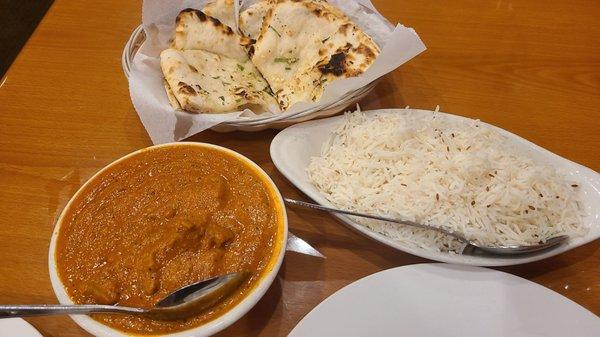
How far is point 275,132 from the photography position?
1.71 meters

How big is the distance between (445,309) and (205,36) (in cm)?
136

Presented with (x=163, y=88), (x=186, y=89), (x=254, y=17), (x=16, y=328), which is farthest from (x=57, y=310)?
(x=254, y=17)

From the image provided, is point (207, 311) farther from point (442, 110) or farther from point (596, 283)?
point (442, 110)

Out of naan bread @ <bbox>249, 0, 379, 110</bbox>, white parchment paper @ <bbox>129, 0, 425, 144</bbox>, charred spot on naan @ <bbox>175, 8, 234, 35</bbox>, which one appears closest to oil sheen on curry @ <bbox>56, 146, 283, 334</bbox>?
white parchment paper @ <bbox>129, 0, 425, 144</bbox>

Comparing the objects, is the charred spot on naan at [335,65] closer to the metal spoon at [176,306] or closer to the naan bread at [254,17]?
the naan bread at [254,17]

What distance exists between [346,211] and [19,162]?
1.20m

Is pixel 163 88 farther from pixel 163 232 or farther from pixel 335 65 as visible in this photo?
pixel 163 232

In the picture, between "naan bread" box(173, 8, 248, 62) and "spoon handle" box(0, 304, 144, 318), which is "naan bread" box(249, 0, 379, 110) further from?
"spoon handle" box(0, 304, 144, 318)

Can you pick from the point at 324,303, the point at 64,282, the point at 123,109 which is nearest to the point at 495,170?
the point at 324,303

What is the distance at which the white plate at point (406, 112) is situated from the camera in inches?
48.3

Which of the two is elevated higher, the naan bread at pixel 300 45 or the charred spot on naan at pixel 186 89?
the naan bread at pixel 300 45

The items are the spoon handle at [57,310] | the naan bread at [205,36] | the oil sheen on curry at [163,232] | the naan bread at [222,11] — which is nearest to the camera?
the spoon handle at [57,310]

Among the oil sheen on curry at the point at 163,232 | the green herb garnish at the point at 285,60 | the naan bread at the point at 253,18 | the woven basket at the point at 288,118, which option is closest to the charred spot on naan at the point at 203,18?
the naan bread at the point at 253,18

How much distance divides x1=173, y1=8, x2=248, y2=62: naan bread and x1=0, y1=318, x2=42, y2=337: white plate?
3.70 feet
